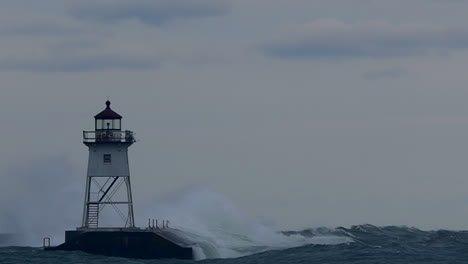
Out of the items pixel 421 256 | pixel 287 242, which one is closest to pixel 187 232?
pixel 287 242

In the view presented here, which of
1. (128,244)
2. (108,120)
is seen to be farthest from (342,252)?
(108,120)

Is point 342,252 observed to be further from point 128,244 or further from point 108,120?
point 108,120

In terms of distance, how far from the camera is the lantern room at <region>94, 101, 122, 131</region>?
69812mm

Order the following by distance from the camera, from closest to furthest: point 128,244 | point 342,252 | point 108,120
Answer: point 128,244, point 342,252, point 108,120

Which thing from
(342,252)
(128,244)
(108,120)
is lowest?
(342,252)

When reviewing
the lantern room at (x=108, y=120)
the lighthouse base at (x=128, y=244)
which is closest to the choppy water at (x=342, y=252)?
the lighthouse base at (x=128, y=244)

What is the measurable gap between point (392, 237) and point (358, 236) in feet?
7.10

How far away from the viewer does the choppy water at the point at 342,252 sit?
63.7 meters

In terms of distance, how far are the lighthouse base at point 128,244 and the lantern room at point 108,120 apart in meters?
5.67

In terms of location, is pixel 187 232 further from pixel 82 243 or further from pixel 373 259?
pixel 373 259

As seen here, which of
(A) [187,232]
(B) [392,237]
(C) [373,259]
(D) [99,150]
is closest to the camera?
(C) [373,259]

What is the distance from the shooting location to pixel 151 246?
65438 millimetres

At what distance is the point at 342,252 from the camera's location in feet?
220

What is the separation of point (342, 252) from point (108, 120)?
44.1ft
